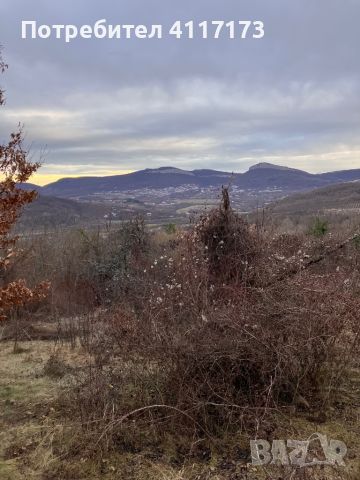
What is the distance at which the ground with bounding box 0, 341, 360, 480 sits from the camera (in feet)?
13.9

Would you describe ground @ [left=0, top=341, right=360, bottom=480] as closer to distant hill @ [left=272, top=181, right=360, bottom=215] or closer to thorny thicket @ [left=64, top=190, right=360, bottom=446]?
thorny thicket @ [left=64, top=190, right=360, bottom=446]

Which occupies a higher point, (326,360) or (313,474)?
(326,360)

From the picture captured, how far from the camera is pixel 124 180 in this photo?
195625mm

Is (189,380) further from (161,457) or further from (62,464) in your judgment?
(62,464)

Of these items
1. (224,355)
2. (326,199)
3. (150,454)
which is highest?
(326,199)

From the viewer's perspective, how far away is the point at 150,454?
15.0 ft

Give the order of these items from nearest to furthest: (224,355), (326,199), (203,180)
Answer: (224,355), (326,199), (203,180)

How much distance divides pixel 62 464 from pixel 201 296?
205 centimetres

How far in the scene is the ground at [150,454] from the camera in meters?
4.23

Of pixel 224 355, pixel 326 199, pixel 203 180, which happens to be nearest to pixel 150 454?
pixel 224 355

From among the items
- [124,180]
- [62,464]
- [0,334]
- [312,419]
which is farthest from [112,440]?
[124,180]

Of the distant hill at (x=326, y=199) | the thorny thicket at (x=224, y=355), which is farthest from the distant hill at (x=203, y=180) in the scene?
the thorny thicket at (x=224, y=355)

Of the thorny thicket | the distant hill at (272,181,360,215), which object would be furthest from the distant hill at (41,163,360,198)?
the thorny thicket

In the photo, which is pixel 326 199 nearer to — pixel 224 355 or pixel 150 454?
pixel 224 355
